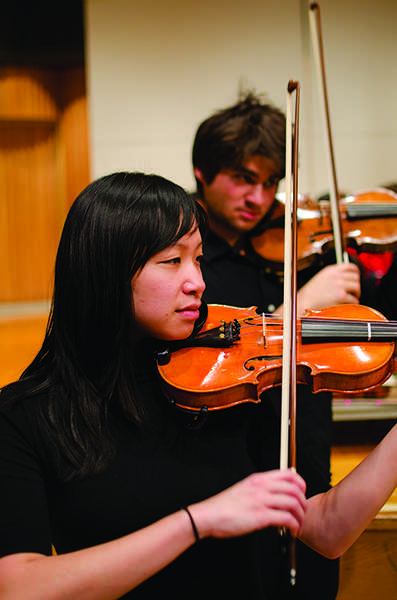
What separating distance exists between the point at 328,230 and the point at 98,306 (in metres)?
0.92

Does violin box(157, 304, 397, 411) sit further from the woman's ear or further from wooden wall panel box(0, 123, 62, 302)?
wooden wall panel box(0, 123, 62, 302)

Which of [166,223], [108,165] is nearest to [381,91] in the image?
[108,165]

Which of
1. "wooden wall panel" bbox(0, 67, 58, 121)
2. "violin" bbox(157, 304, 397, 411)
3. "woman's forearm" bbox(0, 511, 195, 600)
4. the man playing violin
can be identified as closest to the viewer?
"woman's forearm" bbox(0, 511, 195, 600)

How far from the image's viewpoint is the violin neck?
89 cm

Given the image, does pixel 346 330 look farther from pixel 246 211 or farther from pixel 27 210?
Answer: pixel 27 210

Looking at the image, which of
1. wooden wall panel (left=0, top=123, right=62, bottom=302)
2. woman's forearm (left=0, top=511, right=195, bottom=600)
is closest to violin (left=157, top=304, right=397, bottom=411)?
woman's forearm (left=0, top=511, right=195, bottom=600)

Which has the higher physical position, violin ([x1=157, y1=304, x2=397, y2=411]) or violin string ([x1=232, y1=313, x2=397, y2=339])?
violin string ([x1=232, y1=313, x2=397, y2=339])

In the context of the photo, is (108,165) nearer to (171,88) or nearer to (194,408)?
(171,88)

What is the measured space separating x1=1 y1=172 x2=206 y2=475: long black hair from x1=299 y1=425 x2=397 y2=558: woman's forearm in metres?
0.33

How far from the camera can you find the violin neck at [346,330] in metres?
0.89

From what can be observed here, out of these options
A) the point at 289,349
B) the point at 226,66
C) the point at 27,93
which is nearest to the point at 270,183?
the point at 289,349

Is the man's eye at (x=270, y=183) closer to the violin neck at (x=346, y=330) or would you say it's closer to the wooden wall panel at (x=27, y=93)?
the violin neck at (x=346, y=330)

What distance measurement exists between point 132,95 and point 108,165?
0.39 m


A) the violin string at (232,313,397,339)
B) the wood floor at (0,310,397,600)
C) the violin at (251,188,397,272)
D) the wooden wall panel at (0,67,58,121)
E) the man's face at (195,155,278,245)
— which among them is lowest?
the wood floor at (0,310,397,600)
